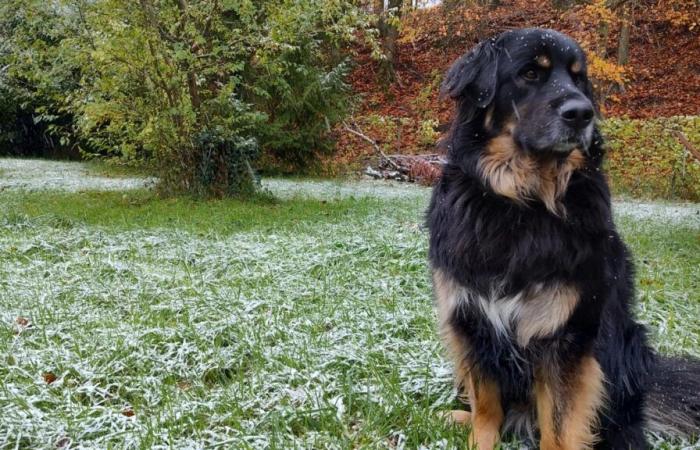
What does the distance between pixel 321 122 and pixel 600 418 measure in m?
14.2

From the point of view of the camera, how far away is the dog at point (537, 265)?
2.13 m

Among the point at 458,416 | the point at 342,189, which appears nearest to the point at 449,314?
the point at 458,416

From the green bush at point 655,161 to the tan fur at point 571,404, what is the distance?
36.1 feet

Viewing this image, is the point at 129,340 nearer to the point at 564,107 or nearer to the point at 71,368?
the point at 71,368

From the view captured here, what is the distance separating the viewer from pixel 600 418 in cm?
231

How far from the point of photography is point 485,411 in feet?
7.86

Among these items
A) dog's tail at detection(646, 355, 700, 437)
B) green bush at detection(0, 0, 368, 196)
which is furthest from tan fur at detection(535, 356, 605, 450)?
green bush at detection(0, 0, 368, 196)

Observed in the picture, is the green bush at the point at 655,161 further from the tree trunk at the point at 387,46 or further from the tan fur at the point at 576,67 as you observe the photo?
the tree trunk at the point at 387,46

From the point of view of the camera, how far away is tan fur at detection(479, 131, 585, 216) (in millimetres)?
2221

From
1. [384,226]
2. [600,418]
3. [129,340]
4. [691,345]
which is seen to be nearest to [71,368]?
[129,340]

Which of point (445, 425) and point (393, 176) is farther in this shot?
point (393, 176)

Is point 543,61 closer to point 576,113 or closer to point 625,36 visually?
point 576,113

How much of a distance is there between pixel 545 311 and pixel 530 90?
2.89 feet

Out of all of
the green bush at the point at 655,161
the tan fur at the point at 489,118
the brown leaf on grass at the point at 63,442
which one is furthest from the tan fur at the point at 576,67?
the green bush at the point at 655,161
